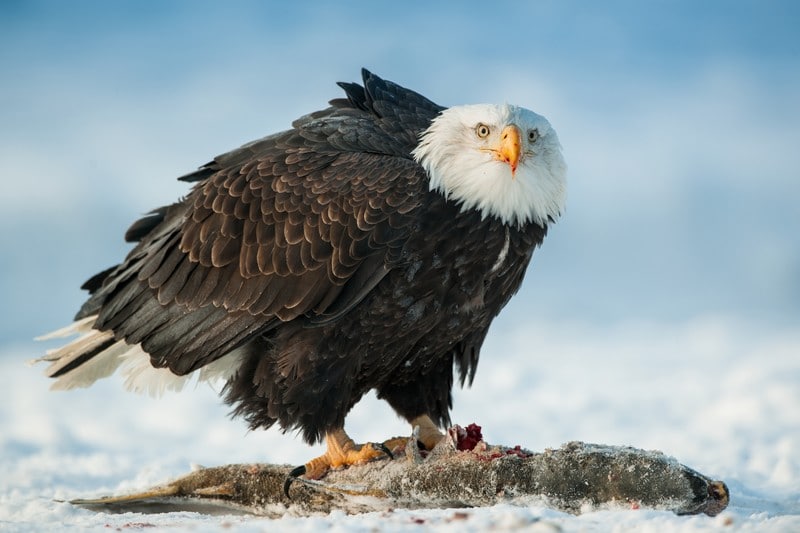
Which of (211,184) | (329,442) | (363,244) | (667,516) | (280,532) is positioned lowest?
(280,532)

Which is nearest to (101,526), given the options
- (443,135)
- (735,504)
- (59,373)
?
(59,373)

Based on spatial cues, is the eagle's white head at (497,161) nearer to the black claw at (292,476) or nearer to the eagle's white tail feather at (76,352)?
the black claw at (292,476)

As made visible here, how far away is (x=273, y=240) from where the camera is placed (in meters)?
6.82

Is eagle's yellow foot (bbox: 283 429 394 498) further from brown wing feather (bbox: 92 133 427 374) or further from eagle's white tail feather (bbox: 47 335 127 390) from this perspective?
eagle's white tail feather (bbox: 47 335 127 390)

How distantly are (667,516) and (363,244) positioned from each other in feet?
8.21

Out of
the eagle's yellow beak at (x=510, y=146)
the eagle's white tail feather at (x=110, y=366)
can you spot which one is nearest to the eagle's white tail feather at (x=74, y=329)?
the eagle's white tail feather at (x=110, y=366)

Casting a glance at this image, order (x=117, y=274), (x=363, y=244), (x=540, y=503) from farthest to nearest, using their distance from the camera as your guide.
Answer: (x=117, y=274) < (x=363, y=244) < (x=540, y=503)

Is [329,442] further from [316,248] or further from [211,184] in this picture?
[211,184]

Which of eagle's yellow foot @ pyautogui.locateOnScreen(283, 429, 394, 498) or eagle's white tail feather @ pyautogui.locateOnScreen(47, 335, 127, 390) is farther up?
eagle's white tail feather @ pyautogui.locateOnScreen(47, 335, 127, 390)

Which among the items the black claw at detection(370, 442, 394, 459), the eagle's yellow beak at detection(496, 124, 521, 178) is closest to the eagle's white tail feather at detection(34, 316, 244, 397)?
the black claw at detection(370, 442, 394, 459)

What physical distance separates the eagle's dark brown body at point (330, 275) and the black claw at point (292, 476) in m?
0.26

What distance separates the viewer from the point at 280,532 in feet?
15.1

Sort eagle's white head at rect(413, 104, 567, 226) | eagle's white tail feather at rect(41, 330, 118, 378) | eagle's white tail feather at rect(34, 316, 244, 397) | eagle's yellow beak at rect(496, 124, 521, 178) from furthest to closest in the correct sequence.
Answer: eagle's white tail feather at rect(41, 330, 118, 378)
eagle's white tail feather at rect(34, 316, 244, 397)
eagle's white head at rect(413, 104, 567, 226)
eagle's yellow beak at rect(496, 124, 521, 178)

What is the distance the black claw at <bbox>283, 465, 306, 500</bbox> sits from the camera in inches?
254
